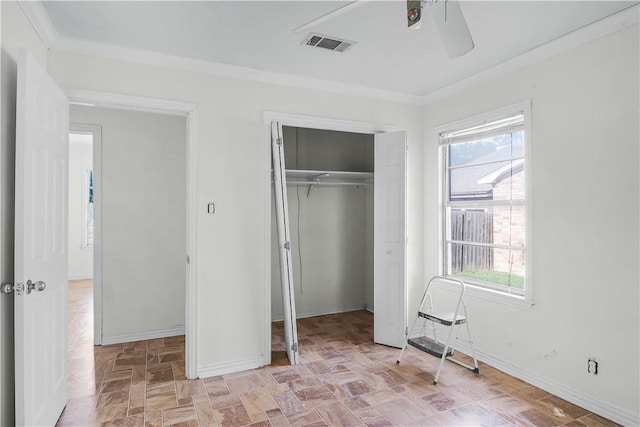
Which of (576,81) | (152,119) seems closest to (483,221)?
(576,81)

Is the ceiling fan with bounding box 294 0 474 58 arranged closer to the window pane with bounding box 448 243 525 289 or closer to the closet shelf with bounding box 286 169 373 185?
the window pane with bounding box 448 243 525 289

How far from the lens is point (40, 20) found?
7.78ft

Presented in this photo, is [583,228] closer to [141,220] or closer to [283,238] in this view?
[283,238]

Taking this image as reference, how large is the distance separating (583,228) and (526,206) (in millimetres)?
475

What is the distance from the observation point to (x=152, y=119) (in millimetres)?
4090

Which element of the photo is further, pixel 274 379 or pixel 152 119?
pixel 152 119

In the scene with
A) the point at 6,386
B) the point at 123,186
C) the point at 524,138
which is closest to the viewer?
the point at 6,386

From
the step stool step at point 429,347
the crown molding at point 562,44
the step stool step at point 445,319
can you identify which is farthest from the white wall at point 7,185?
the crown molding at point 562,44

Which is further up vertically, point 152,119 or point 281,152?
point 152,119

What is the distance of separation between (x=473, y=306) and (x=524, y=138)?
1543 mm

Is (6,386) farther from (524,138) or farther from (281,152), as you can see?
(524,138)

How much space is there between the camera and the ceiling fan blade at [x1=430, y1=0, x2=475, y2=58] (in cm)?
162

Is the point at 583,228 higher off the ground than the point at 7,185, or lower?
lower

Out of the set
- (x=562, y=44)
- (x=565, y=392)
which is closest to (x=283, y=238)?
(x=565, y=392)
